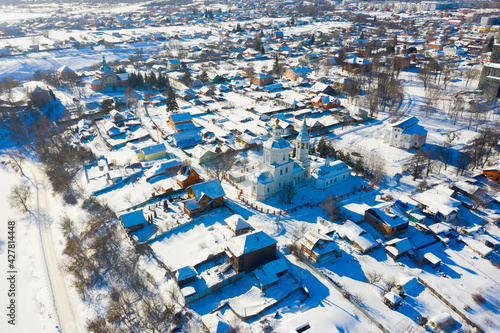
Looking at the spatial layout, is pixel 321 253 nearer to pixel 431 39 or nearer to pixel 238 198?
pixel 238 198

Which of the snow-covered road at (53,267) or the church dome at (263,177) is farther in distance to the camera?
the church dome at (263,177)

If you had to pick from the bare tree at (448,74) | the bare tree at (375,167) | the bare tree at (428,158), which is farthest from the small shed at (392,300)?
the bare tree at (448,74)

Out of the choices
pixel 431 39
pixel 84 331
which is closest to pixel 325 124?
pixel 84 331

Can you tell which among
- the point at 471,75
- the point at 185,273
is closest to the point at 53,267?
the point at 185,273

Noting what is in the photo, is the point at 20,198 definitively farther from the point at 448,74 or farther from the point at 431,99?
the point at 448,74

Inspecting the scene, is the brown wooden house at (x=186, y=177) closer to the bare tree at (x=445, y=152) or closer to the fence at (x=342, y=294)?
the fence at (x=342, y=294)

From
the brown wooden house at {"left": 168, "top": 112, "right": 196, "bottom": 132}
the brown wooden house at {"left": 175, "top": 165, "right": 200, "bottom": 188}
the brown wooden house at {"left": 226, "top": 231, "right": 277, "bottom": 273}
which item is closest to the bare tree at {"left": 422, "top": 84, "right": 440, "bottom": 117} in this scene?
the brown wooden house at {"left": 168, "top": 112, "right": 196, "bottom": 132}
